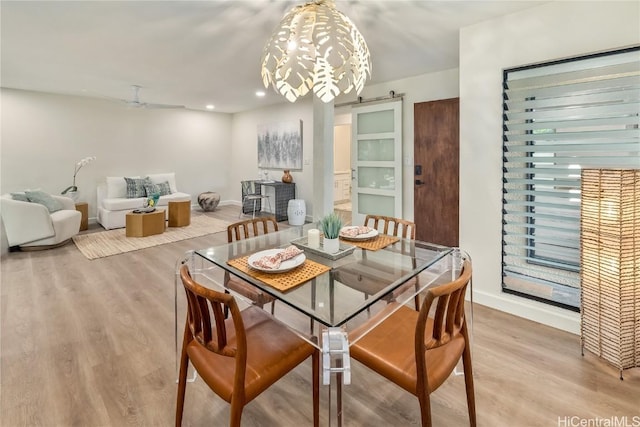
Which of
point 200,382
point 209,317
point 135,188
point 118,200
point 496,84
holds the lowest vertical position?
point 200,382

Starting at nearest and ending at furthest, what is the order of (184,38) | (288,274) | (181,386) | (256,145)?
1. (181,386)
2. (288,274)
3. (184,38)
4. (256,145)

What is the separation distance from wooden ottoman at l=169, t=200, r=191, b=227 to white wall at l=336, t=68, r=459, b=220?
148 inches

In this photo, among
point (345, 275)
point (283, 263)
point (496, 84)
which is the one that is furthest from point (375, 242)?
point (496, 84)

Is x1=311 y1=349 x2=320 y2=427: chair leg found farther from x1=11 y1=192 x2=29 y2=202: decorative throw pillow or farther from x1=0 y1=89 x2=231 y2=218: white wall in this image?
x1=0 y1=89 x2=231 y2=218: white wall

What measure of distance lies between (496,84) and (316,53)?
1600 mm

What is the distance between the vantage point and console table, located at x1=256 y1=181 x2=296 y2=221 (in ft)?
20.7

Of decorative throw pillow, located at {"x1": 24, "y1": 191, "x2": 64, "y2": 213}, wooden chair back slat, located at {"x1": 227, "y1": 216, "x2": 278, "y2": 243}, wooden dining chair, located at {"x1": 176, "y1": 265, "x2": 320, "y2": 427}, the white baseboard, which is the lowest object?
the white baseboard

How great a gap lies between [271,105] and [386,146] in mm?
3214

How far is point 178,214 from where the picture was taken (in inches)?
221

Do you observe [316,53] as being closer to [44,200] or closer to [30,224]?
[30,224]

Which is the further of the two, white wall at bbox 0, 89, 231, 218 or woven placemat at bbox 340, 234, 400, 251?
white wall at bbox 0, 89, 231, 218

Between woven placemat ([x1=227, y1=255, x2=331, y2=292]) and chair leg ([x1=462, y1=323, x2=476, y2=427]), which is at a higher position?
woven placemat ([x1=227, y1=255, x2=331, y2=292])

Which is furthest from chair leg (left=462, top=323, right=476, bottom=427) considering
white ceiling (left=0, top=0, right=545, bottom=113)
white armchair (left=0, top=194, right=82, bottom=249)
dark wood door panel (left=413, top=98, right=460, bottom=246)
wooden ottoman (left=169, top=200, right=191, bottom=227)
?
wooden ottoman (left=169, top=200, right=191, bottom=227)

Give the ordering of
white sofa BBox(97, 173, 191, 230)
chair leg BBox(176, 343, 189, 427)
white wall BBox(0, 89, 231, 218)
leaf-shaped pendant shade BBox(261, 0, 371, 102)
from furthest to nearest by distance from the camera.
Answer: white sofa BBox(97, 173, 191, 230), white wall BBox(0, 89, 231, 218), leaf-shaped pendant shade BBox(261, 0, 371, 102), chair leg BBox(176, 343, 189, 427)
